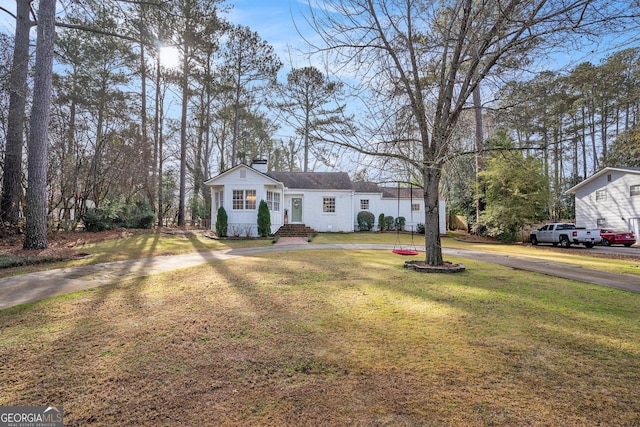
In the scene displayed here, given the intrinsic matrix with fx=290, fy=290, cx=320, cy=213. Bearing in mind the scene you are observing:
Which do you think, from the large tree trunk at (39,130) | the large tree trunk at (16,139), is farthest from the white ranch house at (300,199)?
the large tree trunk at (39,130)

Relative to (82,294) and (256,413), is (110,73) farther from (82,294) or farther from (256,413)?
(256,413)

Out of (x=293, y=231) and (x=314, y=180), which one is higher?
(x=314, y=180)

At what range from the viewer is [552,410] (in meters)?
2.09

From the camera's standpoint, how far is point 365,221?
23406mm

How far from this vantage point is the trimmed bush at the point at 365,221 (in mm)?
23406

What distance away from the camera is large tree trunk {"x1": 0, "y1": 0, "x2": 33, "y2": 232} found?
10625mm

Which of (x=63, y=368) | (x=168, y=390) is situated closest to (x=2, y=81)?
(x=63, y=368)

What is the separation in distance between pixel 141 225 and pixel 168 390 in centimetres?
2085

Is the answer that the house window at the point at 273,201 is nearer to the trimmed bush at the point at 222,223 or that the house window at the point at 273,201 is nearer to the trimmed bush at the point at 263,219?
the trimmed bush at the point at 263,219

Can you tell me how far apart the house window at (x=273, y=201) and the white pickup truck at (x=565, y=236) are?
16968mm

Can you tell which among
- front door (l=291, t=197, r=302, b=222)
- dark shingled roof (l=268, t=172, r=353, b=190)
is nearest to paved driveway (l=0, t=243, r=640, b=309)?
front door (l=291, t=197, r=302, b=222)

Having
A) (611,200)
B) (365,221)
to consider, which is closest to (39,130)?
(365,221)

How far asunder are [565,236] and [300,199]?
1720 cm

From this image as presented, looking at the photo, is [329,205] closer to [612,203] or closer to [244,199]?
[244,199]
